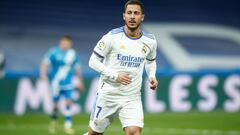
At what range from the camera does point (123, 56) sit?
10.4m

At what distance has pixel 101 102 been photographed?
416 inches

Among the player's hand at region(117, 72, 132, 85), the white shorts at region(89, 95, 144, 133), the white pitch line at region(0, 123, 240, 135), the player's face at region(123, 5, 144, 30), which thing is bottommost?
the white pitch line at region(0, 123, 240, 135)

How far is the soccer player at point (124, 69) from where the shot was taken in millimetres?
10281

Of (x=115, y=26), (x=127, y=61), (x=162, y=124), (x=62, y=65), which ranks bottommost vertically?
(x=162, y=124)

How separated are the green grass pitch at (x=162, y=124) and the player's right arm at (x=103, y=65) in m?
7.20

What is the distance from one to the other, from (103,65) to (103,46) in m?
0.26

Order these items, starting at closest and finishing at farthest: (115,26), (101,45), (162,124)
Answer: (101,45)
(162,124)
(115,26)

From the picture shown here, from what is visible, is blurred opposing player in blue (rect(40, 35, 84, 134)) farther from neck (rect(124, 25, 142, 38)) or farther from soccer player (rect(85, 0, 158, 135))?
neck (rect(124, 25, 142, 38))

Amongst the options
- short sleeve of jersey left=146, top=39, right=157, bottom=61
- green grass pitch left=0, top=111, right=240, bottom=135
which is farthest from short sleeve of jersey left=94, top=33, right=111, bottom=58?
green grass pitch left=0, top=111, right=240, bottom=135

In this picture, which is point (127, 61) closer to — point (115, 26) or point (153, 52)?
point (153, 52)

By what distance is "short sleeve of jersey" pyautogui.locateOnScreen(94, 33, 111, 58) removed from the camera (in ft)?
33.8

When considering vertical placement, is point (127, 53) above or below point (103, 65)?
above

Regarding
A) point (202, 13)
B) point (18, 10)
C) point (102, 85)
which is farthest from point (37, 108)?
point (102, 85)

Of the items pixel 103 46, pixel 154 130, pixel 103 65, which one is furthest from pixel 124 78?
pixel 154 130
